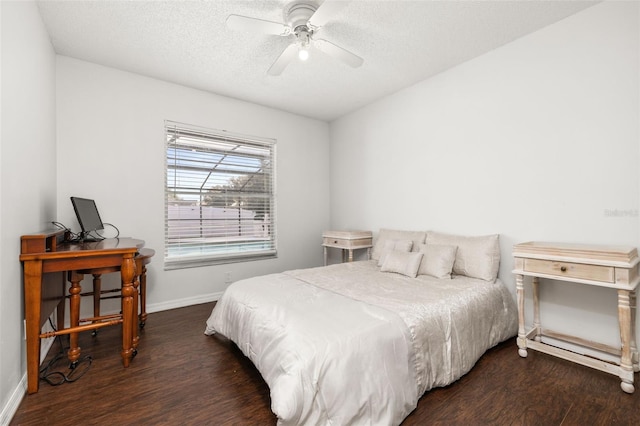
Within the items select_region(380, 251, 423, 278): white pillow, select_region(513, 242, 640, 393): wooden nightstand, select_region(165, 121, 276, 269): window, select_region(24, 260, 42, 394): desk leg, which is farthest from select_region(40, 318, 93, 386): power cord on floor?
select_region(513, 242, 640, 393): wooden nightstand

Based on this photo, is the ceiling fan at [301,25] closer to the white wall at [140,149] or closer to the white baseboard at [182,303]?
the white wall at [140,149]

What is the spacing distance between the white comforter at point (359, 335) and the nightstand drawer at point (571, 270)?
15.3 inches

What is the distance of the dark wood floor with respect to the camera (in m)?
1.55

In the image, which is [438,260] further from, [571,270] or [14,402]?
[14,402]

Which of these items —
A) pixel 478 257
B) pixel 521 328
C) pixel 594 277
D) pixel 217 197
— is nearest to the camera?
pixel 594 277

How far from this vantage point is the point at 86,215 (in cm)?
251

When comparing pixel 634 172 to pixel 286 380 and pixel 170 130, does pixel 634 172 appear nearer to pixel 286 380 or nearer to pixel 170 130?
pixel 286 380

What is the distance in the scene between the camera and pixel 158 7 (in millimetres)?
2156

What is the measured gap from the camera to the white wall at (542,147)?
2.10 metres

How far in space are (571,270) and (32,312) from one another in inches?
136

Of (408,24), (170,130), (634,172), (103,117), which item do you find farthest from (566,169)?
(103,117)

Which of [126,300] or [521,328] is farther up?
[126,300]

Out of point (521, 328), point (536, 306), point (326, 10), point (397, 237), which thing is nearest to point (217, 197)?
point (397, 237)

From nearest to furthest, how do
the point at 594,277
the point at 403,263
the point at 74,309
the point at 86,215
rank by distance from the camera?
the point at 594,277, the point at 74,309, the point at 86,215, the point at 403,263
